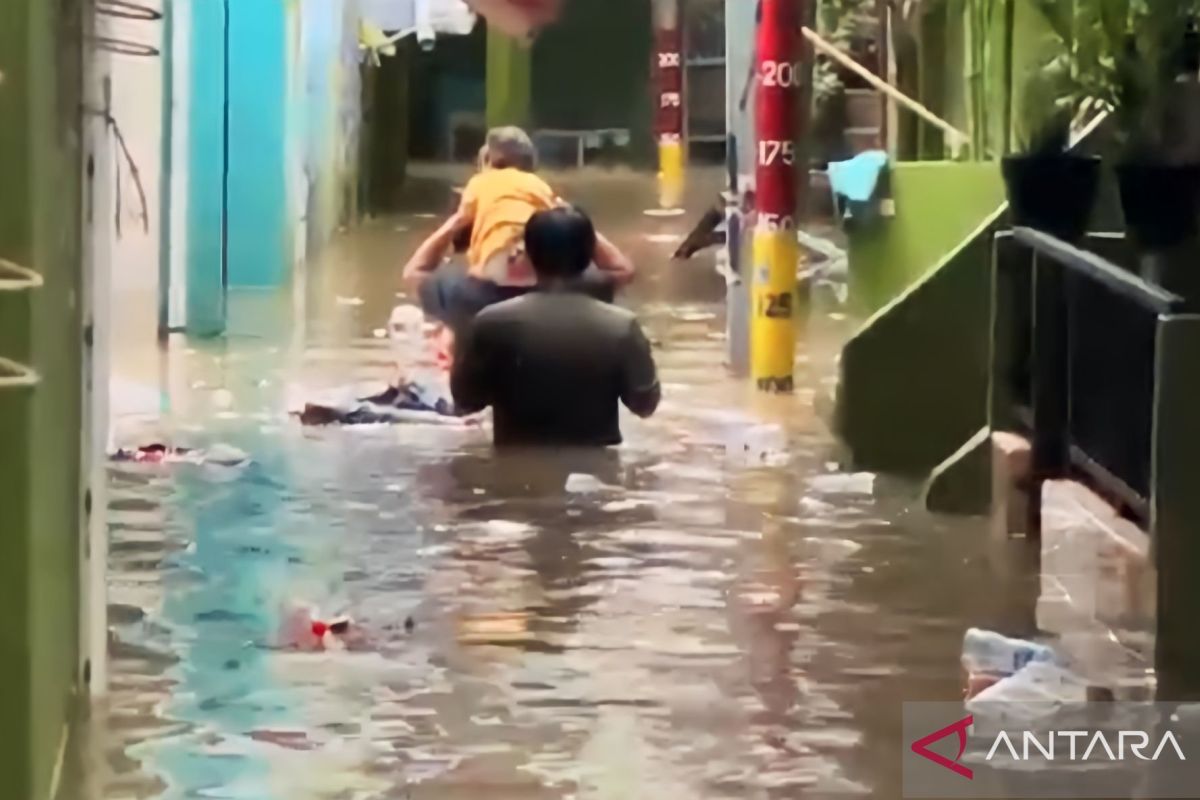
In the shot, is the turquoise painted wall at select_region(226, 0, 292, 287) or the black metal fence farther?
the turquoise painted wall at select_region(226, 0, 292, 287)

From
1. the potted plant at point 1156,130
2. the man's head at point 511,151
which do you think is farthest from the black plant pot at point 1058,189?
the man's head at point 511,151

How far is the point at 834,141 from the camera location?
18.6 ft

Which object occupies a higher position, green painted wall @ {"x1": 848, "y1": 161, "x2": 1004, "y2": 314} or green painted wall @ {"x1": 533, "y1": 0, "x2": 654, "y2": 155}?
green painted wall @ {"x1": 533, "y1": 0, "x2": 654, "y2": 155}

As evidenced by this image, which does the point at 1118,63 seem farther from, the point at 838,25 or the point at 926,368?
the point at 838,25

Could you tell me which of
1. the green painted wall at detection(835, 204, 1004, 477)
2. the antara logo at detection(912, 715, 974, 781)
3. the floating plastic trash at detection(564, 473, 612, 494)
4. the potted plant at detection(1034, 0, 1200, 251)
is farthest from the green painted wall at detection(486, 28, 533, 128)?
the antara logo at detection(912, 715, 974, 781)

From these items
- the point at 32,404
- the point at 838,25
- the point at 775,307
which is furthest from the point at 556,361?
the point at 32,404

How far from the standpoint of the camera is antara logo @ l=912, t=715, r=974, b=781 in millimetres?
2455

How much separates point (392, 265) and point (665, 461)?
169 centimetres

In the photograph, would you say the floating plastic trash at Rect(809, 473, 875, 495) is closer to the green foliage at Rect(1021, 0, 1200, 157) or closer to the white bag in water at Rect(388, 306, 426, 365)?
the green foliage at Rect(1021, 0, 1200, 157)

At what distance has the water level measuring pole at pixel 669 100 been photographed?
5.57 metres

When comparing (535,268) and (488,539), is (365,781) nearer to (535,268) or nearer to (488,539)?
(488,539)

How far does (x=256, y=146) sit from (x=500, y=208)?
4.66 feet

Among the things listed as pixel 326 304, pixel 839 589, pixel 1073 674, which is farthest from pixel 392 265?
pixel 1073 674

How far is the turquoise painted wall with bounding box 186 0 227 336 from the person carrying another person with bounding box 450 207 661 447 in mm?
1486
